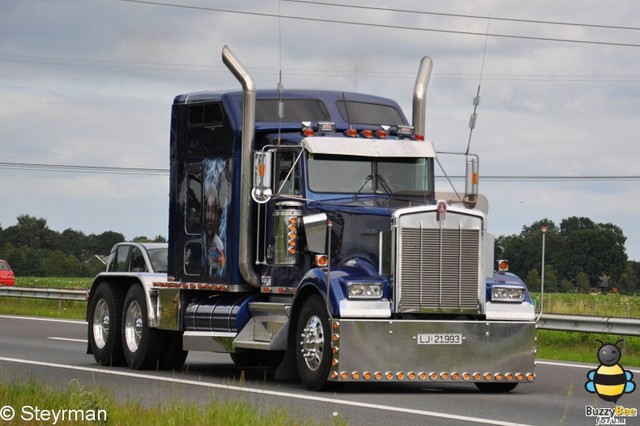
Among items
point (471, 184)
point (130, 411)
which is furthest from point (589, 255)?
point (130, 411)

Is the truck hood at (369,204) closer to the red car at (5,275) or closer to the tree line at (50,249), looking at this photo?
the red car at (5,275)

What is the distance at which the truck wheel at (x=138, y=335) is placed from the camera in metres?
19.6

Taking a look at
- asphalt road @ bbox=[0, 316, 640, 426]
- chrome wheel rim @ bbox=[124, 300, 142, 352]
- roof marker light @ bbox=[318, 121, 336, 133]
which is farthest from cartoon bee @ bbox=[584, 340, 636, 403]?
chrome wheel rim @ bbox=[124, 300, 142, 352]

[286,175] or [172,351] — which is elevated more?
[286,175]

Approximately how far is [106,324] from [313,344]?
5.85 meters

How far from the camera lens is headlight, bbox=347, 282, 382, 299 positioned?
50.6ft

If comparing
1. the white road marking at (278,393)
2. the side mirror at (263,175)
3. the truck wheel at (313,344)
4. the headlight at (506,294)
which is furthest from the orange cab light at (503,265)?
the white road marking at (278,393)

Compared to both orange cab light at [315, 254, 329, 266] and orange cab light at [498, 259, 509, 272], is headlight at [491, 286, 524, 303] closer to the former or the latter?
orange cab light at [498, 259, 509, 272]

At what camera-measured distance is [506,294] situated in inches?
635

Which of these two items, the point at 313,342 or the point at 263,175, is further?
the point at 263,175

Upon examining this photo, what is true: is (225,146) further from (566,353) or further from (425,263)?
(566,353)

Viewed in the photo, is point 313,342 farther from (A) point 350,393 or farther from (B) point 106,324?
(B) point 106,324

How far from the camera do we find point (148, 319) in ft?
64.2

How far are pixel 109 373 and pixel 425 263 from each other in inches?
197
